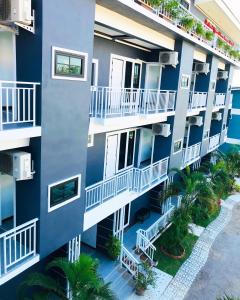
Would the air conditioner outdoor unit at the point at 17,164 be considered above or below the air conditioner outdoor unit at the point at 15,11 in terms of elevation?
below

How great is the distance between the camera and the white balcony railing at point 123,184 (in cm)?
964

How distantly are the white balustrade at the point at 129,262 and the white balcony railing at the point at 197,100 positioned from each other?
884cm

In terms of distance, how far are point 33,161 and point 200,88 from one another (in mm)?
14412

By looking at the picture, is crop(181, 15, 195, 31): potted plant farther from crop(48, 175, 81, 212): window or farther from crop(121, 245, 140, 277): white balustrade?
crop(121, 245, 140, 277): white balustrade

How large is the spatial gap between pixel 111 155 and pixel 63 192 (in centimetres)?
471

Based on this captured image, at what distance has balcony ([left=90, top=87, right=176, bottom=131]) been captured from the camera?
8.75m

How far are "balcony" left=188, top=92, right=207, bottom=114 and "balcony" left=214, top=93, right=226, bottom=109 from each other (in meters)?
2.75

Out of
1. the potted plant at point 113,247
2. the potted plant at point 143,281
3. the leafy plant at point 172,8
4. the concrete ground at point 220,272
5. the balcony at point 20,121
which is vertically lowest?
the concrete ground at point 220,272

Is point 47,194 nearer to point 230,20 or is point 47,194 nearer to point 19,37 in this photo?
point 19,37

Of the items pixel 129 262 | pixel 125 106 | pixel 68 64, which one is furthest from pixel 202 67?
pixel 68 64

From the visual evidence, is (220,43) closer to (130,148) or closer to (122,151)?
(130,148)

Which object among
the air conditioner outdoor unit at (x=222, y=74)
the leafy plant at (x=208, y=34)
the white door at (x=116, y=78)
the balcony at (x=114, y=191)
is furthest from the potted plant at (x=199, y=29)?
the air conditioner outdoor unit at (x=222, y=74)

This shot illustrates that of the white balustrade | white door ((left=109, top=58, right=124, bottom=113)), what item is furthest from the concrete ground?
white door ((left=109, top=58, right=124, bottom=113))

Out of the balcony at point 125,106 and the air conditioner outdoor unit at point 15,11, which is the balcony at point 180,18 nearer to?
the balcony at point 125,106
